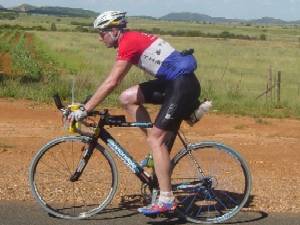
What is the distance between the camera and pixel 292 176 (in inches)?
301

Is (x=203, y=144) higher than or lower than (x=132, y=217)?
higher

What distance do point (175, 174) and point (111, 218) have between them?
0.68 meters

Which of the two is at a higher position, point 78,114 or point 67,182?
point 78,114

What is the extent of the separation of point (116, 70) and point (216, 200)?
59.6 inches

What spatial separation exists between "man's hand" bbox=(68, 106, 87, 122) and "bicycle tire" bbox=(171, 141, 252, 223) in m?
0.90

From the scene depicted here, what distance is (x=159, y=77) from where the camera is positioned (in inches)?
207

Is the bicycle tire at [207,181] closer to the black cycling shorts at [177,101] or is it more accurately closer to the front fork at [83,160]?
the black cycling shorts at [177,101]

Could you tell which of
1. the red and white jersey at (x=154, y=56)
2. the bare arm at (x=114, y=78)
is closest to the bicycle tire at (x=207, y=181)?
the red and white jersey at (x=154, y=56)

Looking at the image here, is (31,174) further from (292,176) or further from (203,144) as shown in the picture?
(292,176)

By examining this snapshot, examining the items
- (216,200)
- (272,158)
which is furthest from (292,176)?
(216,200)

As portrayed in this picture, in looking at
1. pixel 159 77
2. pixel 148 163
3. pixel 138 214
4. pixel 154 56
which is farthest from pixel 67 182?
pixel 154 56

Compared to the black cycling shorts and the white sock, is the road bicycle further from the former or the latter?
the black cycling shorts

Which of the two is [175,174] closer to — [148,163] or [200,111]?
[148,163]

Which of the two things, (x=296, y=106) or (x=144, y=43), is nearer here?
(x=144, y=43)
